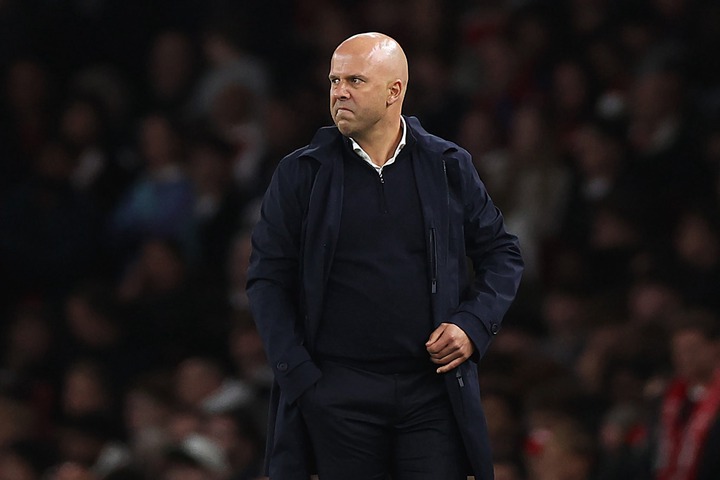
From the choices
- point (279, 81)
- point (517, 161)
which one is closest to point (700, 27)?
point (517, 161)

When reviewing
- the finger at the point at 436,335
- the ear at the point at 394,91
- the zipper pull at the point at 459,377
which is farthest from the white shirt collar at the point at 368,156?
the zipper pull at the point at 459,377

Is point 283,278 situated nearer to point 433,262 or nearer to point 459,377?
point 433,262

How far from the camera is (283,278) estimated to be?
159 inches

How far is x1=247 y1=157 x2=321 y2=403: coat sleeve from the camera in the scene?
3.96m

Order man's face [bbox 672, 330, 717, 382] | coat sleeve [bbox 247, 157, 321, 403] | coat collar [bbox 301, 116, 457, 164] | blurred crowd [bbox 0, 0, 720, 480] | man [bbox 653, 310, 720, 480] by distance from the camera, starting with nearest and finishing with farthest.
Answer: coat sleeve [bbox 247, 157, 321, 403] < coat collar [bbox 301, 116, 457, 164] < man [bbox 653, 310, 720, 480] < man's face [bbox 672, 330, 717, 382] < blurred crowd [bbox 0, 0, 720, 480]

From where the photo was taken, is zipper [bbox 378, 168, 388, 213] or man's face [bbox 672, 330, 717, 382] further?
man's face [bbox 672, 330, 717, 382]

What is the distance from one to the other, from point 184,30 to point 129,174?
1.08m

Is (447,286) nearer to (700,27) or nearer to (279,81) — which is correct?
(700,27)

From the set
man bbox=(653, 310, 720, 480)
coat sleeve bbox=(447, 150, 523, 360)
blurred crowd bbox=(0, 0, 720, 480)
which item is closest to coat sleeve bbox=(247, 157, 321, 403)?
coat sleeve bbox=(447, 150, 523, 360)

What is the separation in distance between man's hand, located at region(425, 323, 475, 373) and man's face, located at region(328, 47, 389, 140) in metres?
0.51

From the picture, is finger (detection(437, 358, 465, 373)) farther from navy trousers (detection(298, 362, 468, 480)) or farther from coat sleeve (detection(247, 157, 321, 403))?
coat sleeve (detection(247, 157, 321, 403))

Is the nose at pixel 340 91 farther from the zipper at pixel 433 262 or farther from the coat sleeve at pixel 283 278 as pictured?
the zipper at pixel 433 262

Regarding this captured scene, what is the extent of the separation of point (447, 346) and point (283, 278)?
419 mm

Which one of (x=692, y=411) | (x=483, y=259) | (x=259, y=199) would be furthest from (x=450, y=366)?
(x=259, y=199)
